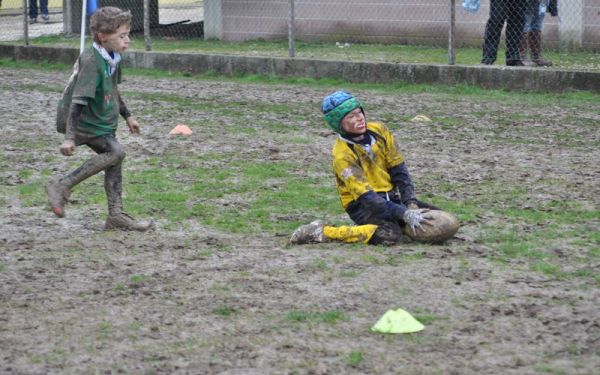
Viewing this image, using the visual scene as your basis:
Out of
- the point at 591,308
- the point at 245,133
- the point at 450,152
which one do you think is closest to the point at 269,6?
the point at 245,133

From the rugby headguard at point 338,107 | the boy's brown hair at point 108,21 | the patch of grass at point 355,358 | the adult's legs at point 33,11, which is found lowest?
the patch of grass at point 355,358

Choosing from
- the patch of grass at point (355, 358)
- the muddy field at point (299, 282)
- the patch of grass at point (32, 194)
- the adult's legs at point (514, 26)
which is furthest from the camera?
the adult's legs at point (514, 26)

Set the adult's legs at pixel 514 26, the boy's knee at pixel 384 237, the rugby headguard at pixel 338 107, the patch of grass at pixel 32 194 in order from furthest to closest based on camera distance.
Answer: the adult's legs at pixel 514 26 → the patch of grass at pixel 32 194 → the rugby headguard at pixel 338 107 → the boy's knee at pixel 384 237

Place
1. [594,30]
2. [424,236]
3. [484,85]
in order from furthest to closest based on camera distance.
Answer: [594,30]
[484,85]
[424,236]

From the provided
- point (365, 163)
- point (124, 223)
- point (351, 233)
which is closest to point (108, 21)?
point (124, 223)

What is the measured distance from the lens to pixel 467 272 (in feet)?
20.1

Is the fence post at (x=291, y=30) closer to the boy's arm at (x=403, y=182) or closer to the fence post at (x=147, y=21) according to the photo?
the fence post at (x=147, y=21)

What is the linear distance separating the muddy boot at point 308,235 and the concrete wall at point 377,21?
444 inches

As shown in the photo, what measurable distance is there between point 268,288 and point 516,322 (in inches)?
50.6

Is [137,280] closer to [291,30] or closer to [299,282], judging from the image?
[299,282]

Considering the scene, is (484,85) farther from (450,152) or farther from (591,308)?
(591,308)

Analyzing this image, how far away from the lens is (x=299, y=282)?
5.99m

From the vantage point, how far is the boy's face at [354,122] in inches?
273

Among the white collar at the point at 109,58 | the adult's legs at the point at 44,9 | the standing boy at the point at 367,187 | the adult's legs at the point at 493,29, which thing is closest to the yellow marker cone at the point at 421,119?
the adult's legs at the point at 493,29
